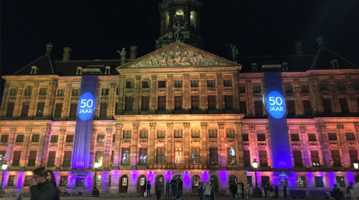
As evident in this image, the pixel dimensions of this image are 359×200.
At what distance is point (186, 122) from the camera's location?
42188 millimetres

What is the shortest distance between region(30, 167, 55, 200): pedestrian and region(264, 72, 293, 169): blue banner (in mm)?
39497

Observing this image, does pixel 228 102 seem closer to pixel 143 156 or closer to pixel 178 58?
pixel 178 58

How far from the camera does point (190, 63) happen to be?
1770 inches

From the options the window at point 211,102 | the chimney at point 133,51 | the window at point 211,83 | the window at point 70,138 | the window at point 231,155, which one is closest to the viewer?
the window at point 231,155

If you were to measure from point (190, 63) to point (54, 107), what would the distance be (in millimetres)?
24524

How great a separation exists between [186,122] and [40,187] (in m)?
36.3

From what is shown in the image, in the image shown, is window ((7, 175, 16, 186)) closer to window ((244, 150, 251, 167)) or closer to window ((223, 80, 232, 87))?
window ((244, 150, 251, 167))

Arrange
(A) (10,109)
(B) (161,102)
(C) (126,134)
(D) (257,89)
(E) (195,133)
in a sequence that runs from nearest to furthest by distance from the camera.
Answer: (E) (195,133), (C) (126,134), (B) (161,102), (D) (257,89), (A) (10,109)

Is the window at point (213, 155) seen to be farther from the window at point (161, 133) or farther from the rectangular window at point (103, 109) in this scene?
the rectangular window at point (103, 109)

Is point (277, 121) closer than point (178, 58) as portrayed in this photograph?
Yes

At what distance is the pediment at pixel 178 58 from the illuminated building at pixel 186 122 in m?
0.16

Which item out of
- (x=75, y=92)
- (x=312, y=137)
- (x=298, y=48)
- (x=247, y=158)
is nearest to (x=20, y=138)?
(x=75, y=92)

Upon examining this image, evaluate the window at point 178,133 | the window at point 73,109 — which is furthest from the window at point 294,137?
the window at point 73,109

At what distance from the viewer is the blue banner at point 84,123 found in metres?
43.2
